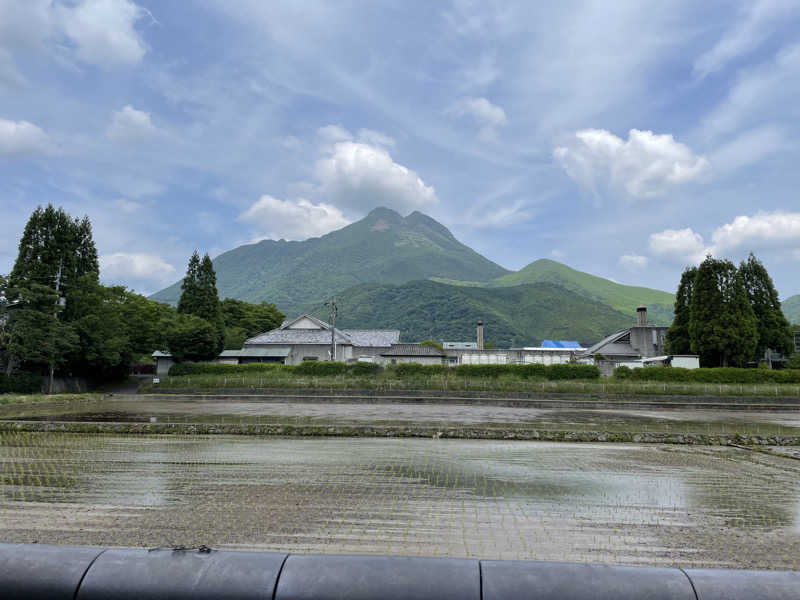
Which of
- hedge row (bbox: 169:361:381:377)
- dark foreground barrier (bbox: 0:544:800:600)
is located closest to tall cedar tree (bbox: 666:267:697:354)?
hedge row (bbox: 169:361:381:377)

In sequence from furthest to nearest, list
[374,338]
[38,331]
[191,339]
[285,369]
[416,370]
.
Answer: [374,338] → [191,339] → [285,369] → [416,370] → [38,331]

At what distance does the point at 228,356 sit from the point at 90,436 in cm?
3704

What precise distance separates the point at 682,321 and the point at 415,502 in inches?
1855

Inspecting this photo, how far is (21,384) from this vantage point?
32031 millimetres

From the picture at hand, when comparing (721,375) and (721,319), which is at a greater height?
(721,319)

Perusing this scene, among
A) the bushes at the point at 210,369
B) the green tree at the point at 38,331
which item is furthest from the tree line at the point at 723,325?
the green tree at the point at 38,331

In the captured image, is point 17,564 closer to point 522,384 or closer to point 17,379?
point 522,384

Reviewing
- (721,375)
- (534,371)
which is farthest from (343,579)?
(721,375)

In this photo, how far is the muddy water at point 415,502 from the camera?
4.93m

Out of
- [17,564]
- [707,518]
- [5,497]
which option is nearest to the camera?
[17,564]

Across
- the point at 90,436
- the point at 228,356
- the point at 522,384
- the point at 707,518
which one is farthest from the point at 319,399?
the point at 707,518

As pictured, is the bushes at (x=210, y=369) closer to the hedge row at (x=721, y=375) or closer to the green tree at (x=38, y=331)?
the green tree at (x=38, y=331)

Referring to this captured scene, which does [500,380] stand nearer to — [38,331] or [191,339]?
[191,339]

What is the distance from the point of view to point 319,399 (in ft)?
102
